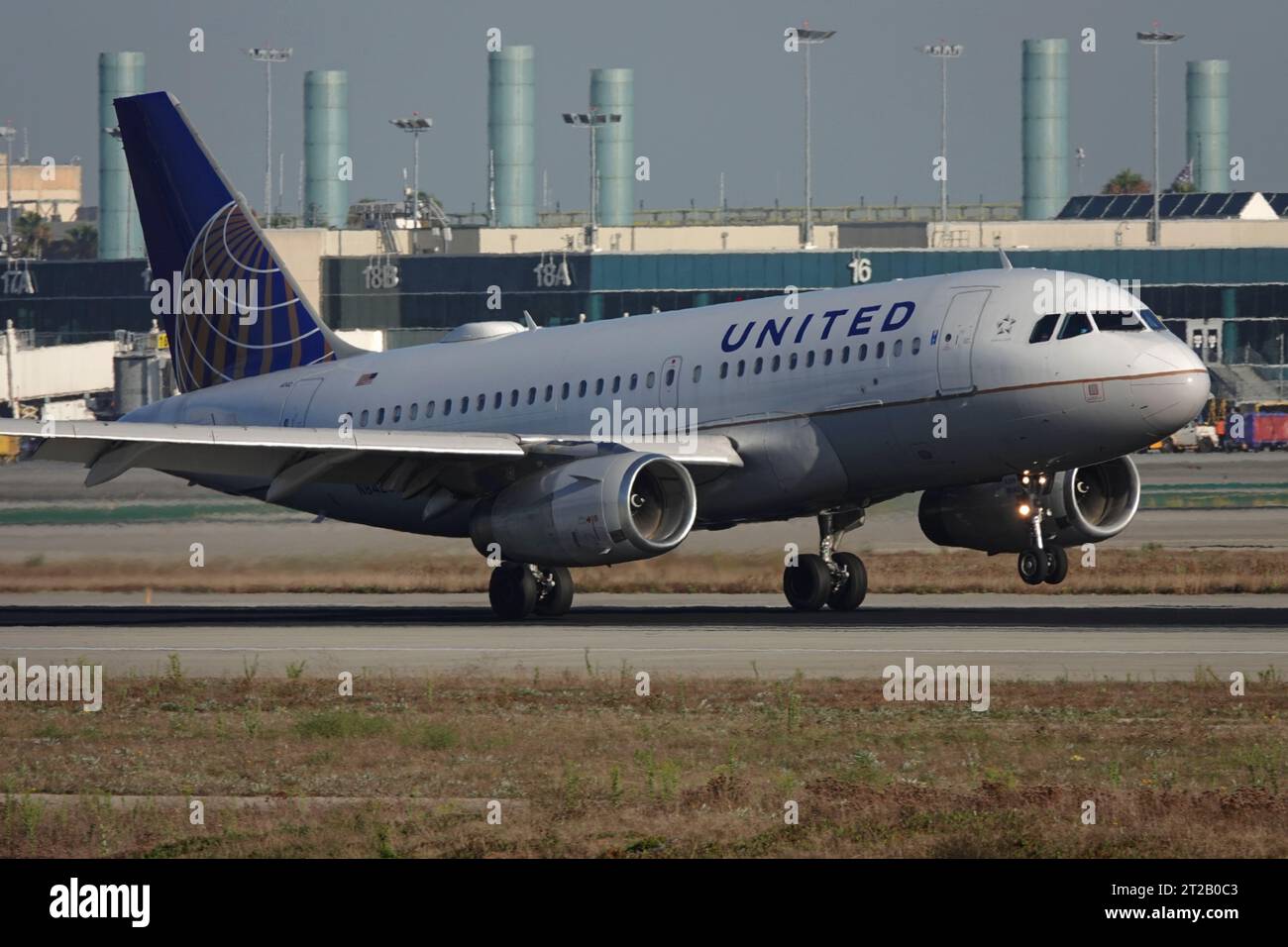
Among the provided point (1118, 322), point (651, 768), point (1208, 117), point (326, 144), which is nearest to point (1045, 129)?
point (1208, 117)

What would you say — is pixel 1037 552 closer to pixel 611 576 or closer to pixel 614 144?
pixel 611 576

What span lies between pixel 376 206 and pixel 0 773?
121 metres

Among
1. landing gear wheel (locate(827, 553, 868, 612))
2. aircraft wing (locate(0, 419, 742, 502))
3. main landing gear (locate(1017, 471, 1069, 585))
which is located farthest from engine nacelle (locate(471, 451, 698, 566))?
main landing gear (locate(1017, 471, 1069, 585))

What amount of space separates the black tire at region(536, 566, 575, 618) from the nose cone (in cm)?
1043

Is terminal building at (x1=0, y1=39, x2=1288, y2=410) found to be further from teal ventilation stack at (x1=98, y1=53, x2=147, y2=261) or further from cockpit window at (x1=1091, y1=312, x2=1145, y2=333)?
cockpit window at (x1=1091, y1=312, x2=1145, y2=333)

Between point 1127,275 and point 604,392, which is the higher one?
point 1127,275

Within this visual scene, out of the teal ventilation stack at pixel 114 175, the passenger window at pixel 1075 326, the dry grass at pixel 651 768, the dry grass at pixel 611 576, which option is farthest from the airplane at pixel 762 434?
the teal ventilation stack at pixel 114 175

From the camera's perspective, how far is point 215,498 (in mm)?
52375

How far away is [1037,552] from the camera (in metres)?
35.8

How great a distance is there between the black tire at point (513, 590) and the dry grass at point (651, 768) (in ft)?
29.5

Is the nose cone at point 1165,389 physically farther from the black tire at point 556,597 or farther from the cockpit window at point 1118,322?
the black tire at point 556,597
